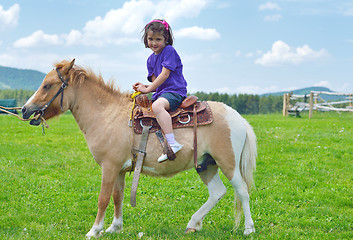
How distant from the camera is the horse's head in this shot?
4.87m

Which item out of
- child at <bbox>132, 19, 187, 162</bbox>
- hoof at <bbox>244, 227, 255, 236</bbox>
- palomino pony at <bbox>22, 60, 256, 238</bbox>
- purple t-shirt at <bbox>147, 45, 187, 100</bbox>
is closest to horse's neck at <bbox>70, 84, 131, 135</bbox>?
palomino pony at <bbox>22, 60, 256, 238</bbox>

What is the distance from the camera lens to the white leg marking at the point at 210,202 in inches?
208

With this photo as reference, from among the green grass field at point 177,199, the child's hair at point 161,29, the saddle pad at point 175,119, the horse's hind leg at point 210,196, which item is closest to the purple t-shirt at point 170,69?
the child's hair at point 161,29

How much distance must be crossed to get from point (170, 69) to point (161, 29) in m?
0.61

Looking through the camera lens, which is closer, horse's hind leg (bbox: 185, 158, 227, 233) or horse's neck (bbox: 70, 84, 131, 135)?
horse's neck (bbox: 70, 84, 131, 135)

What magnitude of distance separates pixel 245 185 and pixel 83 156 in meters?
7.29

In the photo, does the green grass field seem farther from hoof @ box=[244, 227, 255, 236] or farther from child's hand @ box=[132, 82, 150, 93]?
child's hand @ box=[132, 82, 150, 93]

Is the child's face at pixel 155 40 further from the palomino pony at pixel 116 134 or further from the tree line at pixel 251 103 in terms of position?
the tree line at pixel 251 103

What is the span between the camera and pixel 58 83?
4930mm

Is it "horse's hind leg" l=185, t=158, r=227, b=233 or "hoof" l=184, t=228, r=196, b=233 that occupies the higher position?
"horse's hind leg" l=185, t=158, r=227, b=233

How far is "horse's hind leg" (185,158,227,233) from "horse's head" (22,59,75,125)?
253cm

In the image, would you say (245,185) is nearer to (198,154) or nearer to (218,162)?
(218,162)

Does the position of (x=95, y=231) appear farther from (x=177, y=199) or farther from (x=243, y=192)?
(x=177, y=199)

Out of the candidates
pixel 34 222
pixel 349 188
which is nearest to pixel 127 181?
pixel 34 222
